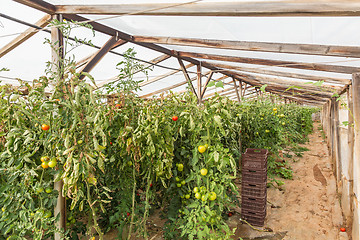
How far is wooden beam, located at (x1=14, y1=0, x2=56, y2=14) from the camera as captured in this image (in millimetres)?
1868

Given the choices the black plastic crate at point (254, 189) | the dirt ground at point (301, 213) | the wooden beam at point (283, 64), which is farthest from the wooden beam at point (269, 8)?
the black plastic crate at point (254, 189)

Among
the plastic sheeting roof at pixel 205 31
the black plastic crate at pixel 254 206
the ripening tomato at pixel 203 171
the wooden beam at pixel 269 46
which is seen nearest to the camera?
the plastic sheeting roof at pixel 205 31

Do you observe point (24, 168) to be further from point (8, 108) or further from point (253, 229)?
point (253, 229)

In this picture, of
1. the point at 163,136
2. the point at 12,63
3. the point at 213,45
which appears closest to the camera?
the point at 163,136

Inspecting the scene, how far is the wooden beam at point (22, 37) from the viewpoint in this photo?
2.28m

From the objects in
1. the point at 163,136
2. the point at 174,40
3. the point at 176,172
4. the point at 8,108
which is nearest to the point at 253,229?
the point at 176,172

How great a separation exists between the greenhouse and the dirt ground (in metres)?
0.02

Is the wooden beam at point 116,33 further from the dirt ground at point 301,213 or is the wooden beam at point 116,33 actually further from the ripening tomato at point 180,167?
the dirt ground at point 301,213

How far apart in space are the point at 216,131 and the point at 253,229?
5.30 feet

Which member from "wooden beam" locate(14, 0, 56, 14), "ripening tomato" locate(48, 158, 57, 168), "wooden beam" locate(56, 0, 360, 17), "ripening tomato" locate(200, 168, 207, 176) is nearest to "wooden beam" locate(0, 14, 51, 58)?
"wooden beam" locate(14, 0, 56, 14)

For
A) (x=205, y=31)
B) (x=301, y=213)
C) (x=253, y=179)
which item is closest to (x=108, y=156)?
(x=205, y=31)

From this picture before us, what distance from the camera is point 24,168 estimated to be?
147 cm

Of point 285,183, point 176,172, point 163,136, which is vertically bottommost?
point 285,183

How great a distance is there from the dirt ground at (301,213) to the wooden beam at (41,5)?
7.56 ft
